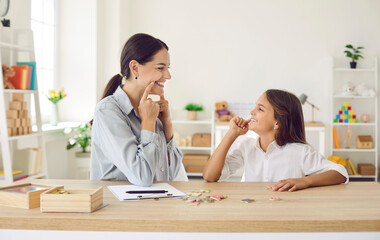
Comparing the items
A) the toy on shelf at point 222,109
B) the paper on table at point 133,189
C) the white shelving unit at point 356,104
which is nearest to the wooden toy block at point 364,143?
the white shelving unit at point 356,104

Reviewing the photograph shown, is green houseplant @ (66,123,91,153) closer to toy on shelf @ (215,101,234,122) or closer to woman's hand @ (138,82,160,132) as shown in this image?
toy on shelf @ (215,101,234,122)

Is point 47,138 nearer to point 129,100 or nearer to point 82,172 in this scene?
point 82,172

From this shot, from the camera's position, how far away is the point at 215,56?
20.2 ft

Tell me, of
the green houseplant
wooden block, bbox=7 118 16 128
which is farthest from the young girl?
the green houseplant

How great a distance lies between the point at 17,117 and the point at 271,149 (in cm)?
228

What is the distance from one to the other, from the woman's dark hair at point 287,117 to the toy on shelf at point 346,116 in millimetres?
3838

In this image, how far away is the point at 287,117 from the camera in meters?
2.15

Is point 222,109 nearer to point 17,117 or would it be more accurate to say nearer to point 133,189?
point 17,117

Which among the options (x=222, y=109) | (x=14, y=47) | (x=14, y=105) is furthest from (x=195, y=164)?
(x=14, y=47)

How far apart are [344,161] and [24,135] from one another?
3.89m

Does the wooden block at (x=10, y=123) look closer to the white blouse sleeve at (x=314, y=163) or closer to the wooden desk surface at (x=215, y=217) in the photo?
the wooden desk surface at (x=215, y=217)

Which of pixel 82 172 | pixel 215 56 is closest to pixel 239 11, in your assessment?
pixel 215 56

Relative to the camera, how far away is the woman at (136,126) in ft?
5.49

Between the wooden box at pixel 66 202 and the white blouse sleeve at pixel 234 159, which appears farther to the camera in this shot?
the white blouse sleeve at pixel 234 159
